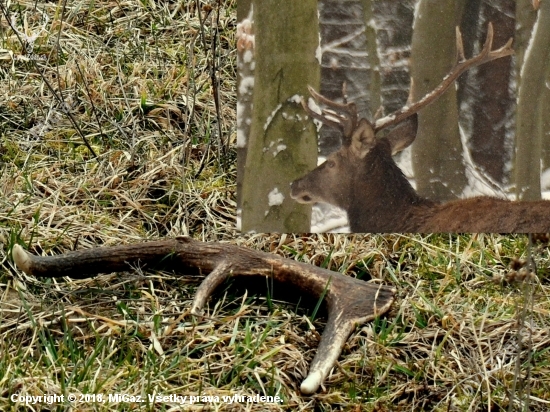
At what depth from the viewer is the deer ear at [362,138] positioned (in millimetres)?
2234

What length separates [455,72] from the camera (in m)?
2.22

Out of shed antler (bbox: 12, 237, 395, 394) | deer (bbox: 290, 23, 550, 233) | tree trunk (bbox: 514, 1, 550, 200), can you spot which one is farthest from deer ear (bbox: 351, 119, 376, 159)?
shed antler (bbox: 12, 237, 395, 394)

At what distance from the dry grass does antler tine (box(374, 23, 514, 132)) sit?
0.53 metres

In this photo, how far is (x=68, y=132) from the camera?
13.1 feet

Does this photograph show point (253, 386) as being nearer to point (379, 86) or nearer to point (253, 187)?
point (253, 187)

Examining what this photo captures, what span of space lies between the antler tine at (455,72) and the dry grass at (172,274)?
1.74ft

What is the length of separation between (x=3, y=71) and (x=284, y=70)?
2.49m

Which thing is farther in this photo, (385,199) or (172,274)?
(172,274)

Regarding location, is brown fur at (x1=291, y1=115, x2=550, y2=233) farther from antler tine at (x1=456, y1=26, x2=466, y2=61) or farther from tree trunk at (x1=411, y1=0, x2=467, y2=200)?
antler tine at (x1=456, y1=26, x2=466, y2=61)

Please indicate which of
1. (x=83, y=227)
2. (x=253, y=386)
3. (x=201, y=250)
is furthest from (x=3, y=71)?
(x=253, y=386)

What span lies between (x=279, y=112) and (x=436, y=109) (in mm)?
405

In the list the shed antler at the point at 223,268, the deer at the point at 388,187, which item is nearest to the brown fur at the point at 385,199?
the deer at the point at 388,187

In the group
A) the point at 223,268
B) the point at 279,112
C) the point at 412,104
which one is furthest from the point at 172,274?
the point at 412,104

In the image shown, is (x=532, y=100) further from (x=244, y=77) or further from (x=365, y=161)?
(x=244, y=77)
